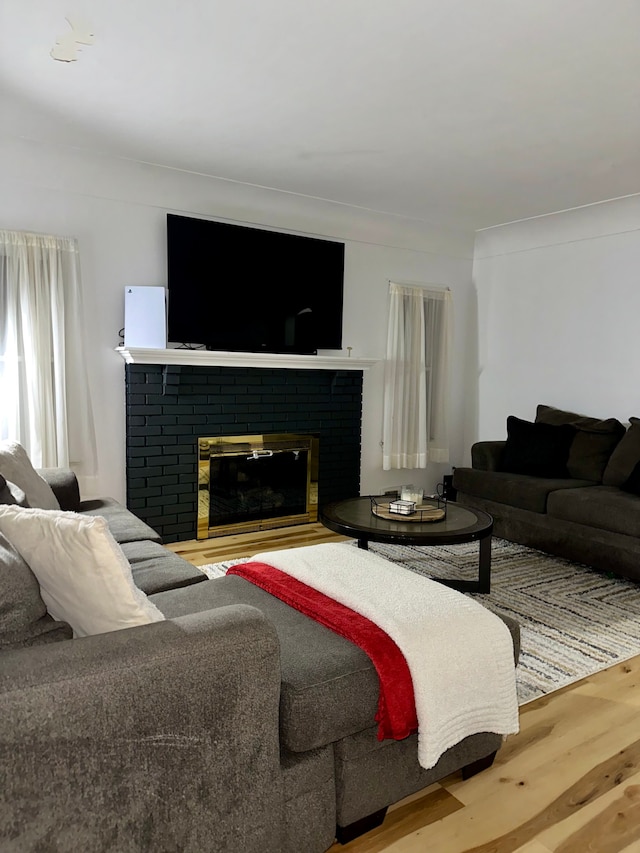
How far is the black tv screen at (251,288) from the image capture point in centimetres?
424

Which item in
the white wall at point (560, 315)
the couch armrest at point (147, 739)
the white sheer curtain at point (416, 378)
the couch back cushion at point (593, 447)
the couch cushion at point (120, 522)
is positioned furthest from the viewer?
the white sheer curtain at point (416, 378)

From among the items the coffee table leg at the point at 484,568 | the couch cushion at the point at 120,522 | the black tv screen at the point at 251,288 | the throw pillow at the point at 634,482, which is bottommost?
the coffee table leg at the point at 484,568

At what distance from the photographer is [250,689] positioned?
4.55ft

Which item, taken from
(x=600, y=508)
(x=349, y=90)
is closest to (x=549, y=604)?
(x=600, y=508)

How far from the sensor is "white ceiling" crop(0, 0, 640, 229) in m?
2.28

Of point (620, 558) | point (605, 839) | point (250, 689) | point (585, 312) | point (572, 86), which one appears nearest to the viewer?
point (250, 689)

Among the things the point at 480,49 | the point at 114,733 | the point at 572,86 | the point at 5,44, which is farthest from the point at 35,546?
the point at 572,86

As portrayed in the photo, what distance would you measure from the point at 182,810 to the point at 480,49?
2700 mm

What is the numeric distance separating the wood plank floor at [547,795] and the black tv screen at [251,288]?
9.93ft

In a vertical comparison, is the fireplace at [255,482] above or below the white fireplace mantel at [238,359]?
below

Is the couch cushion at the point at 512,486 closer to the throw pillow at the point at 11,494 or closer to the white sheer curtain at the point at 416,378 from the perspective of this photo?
the white sheer curtain at the point at 416,378

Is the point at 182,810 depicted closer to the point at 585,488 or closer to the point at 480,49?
the point at 480,49

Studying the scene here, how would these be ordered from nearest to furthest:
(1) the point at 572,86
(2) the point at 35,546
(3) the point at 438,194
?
(2) the point at 35,546 → (1) the point at 572,86 → (3) the point at 438,194

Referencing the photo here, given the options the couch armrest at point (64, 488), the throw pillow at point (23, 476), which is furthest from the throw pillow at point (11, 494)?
the couch armrest at point (64, 488)
